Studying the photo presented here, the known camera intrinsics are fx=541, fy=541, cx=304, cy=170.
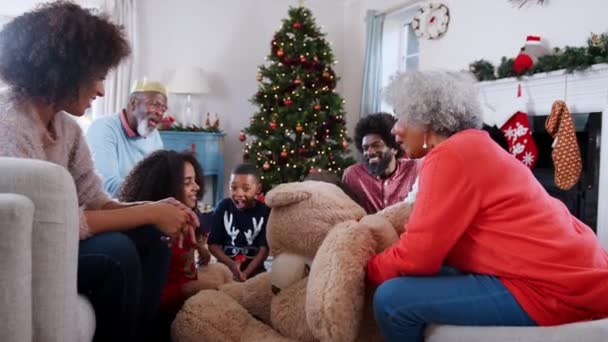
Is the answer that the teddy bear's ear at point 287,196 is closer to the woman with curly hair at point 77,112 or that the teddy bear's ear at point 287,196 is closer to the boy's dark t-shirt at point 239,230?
the woman with curly hair at point 77,112

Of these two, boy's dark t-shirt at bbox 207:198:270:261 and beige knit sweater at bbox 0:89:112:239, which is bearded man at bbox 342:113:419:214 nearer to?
boy's dark t-shirt at bbox 207:198:270:261

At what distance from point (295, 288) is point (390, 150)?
49.3 inches

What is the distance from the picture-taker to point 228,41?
5477mm

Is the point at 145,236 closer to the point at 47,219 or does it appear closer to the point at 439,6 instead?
the point at 47,219

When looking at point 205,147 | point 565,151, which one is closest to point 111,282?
point 565,151

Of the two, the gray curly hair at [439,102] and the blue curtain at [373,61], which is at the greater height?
the blue curtain at [373,61]

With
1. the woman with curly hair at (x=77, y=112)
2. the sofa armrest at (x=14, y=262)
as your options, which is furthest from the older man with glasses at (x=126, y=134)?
the sofa armrest at (x=14, y=262)

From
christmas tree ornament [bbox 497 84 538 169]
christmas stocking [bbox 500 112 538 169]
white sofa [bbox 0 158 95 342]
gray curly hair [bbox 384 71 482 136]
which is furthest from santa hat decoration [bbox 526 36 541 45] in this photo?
white sofa [bbox 0 158 95 342]

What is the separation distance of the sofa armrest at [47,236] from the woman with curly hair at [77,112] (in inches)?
6.7

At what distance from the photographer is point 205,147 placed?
4.82 metres

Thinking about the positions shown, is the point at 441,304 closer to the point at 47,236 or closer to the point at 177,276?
the point at 47,236

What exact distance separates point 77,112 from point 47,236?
482 mm

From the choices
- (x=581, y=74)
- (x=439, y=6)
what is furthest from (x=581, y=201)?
(x=439, y=6)

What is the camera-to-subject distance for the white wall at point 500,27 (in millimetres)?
3193
